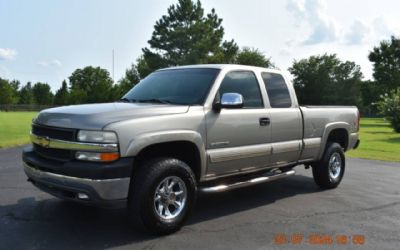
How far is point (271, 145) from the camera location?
6.36 metres

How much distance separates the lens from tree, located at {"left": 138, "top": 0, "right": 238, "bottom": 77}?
180 feet

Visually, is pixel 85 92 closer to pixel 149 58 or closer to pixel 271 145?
pixel 149 58

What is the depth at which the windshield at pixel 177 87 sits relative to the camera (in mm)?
5699

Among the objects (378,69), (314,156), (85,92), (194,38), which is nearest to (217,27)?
(194,38)

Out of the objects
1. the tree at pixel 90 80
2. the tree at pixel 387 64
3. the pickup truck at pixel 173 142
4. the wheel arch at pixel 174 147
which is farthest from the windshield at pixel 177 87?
the tree at pixel 90 80

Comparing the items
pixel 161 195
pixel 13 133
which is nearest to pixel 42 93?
pixel 13 133

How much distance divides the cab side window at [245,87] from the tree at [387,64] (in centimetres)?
5047

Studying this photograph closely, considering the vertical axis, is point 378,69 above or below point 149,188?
above

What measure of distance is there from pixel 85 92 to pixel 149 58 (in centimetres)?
3437

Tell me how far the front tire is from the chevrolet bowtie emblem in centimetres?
108

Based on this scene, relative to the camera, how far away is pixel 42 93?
10456cm

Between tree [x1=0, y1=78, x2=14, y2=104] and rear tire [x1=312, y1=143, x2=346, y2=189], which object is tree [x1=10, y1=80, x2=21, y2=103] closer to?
tree [x1=0, y1=78, x2=14, y2=104]
